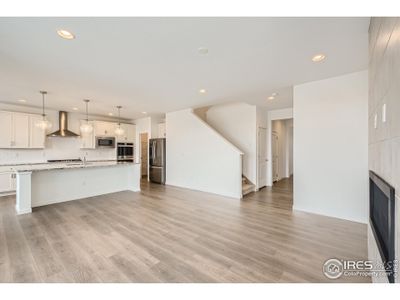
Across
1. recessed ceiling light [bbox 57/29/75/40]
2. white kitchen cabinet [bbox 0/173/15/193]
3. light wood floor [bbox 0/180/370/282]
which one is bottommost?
light wood floor [bbox 0/180/370/282]

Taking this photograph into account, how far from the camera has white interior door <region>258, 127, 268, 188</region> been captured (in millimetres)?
5911

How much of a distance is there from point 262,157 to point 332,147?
9.31 ft

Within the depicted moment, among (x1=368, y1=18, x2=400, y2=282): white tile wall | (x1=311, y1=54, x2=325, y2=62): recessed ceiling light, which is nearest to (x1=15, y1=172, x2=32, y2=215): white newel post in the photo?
(x1=368, y1=18, x2=400, y2=282): white tile wall

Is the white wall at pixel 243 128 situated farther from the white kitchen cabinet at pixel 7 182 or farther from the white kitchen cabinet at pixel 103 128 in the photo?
the white kitchen cabinet at pixel 7 182

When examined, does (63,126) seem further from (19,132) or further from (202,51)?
(202,51)

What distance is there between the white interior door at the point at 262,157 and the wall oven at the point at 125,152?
547cm

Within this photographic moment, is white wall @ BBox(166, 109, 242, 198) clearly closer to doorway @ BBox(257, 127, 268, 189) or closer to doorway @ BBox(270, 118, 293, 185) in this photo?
doorway @ BBox(257, 127, 268, 189)

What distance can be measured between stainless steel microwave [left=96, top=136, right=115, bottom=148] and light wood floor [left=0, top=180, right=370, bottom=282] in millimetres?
3304

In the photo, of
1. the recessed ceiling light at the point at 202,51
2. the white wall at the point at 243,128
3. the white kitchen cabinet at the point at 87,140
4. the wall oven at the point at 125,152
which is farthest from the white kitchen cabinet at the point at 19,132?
the recessed ceiling light at the point at 202,51

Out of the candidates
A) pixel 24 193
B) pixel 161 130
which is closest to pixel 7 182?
pixel 24 193

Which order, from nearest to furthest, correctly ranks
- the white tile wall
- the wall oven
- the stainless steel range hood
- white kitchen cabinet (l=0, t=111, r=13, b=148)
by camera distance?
the white tile wall → white kitchen cabinet (l=0, t=111, r=13, b=148) → the stainless steel range hood → the wall oven

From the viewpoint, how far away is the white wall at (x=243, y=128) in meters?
5.73
